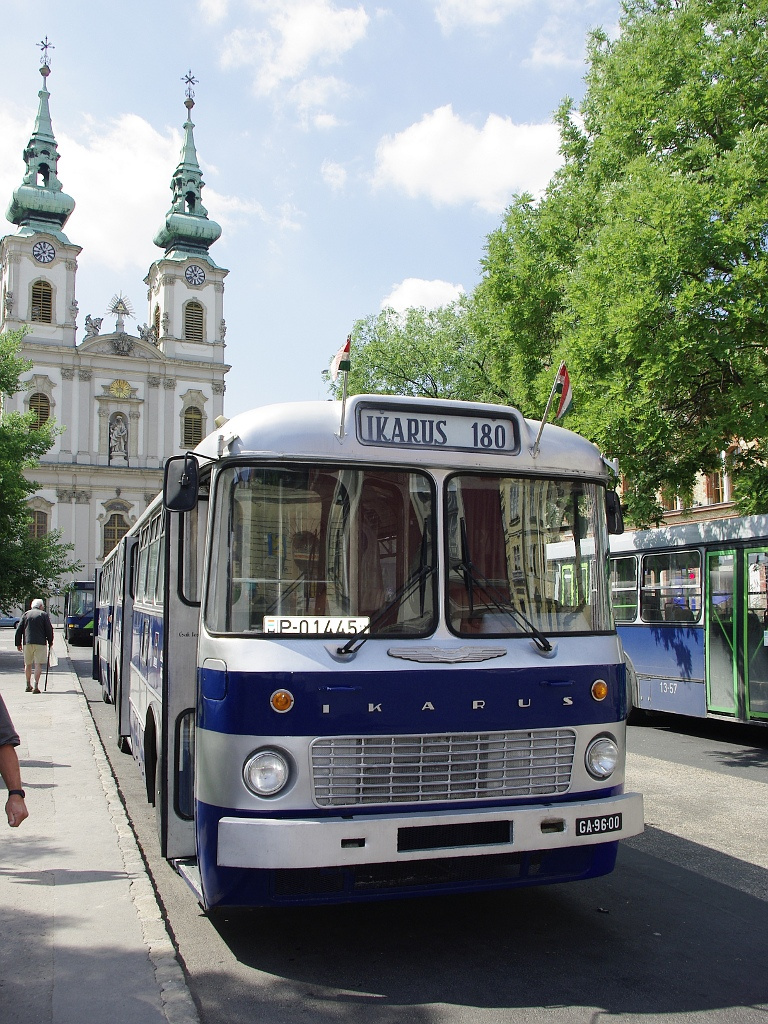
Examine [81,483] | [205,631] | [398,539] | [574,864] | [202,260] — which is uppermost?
[202,260]

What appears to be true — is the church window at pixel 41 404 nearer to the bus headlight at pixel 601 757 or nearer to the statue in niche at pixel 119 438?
the statue in niche at pixel 119 438

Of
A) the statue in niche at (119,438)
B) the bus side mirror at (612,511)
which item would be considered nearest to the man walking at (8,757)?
the bus side mirror at (612,511)

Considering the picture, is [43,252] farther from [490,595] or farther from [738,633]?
[490,595]

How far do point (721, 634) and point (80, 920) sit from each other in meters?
9.74

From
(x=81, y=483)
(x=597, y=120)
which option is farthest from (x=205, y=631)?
(x=81, y=483)

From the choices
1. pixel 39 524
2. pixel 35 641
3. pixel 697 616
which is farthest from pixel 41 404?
pixel 697 616

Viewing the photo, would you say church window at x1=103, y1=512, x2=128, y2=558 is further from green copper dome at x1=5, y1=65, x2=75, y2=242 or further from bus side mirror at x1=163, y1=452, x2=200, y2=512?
bus side mirror at x1=163, y1=452, x2=200, y2=512

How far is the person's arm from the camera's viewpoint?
3.99 m

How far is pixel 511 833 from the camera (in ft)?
15.8

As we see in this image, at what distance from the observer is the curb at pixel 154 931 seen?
14.0 ft

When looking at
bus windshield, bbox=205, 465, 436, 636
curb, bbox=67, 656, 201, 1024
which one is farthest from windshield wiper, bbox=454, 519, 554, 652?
curb, bbox=67, 656, 201, 1024

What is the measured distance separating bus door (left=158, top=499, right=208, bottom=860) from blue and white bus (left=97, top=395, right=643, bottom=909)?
1cm

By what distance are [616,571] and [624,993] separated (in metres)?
11.4

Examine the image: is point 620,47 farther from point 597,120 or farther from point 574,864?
point 574,864
